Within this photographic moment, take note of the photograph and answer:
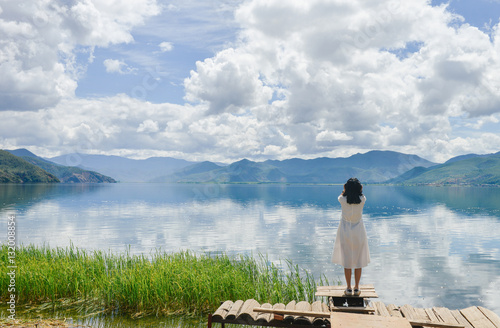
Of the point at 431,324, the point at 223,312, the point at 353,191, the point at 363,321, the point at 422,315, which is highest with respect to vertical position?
the point at 353,191

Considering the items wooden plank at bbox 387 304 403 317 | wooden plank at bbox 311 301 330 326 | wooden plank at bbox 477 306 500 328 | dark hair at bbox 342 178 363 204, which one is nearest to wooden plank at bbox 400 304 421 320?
wooden plank at bbox 387 304 403 317

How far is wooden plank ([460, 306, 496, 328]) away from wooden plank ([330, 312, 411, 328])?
8.42ft

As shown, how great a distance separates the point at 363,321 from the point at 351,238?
136 inches

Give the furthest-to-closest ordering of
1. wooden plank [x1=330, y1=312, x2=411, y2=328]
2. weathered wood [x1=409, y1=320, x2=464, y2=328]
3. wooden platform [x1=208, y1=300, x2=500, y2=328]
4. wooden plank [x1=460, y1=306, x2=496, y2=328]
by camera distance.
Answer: wooden plank [x1=460, y1=306, x2=496, y2=328]
wooden platform [x1=208, y1=300, x2=500, y2=328]
weathered wood [x1=409, y1=320, x2=464, y2=328]
wooden plank [x1=330, y1=312, x2=411, y2=328]

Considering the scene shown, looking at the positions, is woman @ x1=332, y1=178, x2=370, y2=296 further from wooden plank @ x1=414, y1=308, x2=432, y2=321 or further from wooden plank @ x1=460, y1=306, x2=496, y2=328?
wooden plank @ x1=460, y1=306, x2=496, y2=328

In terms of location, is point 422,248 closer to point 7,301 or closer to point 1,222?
point 7,301

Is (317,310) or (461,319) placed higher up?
(317,310)

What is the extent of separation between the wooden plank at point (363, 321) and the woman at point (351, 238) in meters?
2.57

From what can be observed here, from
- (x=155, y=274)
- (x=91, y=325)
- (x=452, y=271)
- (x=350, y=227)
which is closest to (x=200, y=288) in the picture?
(x=155, y=274)

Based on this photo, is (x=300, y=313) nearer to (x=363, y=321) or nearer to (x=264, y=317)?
(x=264, y=317)

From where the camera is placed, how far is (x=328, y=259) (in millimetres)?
33562

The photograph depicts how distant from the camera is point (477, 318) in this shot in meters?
10.5

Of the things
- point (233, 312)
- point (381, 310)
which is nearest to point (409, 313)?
point (381, 310)

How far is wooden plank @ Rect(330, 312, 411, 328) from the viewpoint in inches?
344
